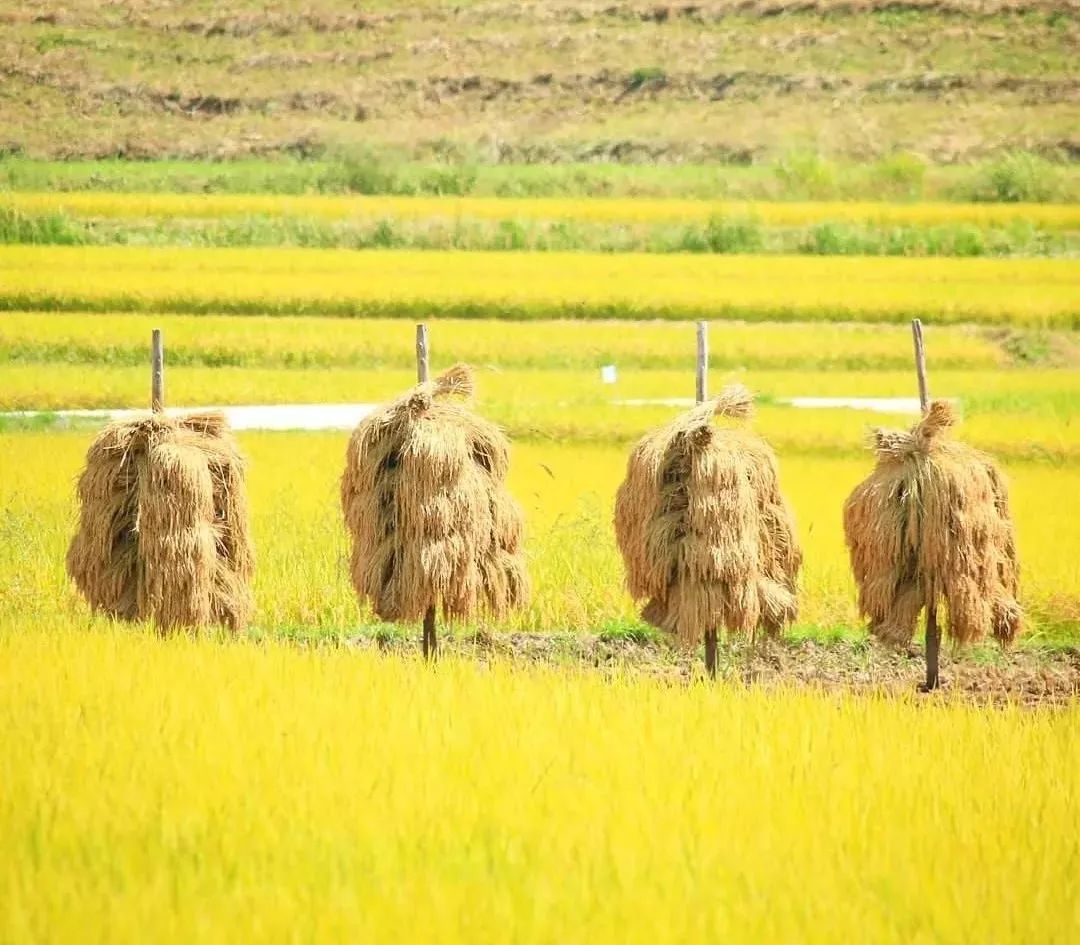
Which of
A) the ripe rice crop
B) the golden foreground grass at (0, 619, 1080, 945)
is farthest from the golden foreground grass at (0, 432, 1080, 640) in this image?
the ripe rice crop

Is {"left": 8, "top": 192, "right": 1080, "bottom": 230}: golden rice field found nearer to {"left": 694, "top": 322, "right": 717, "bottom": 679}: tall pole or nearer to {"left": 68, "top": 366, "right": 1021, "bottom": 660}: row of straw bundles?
{"left": 68, "top": 366, "right": 1021, "bottom": 660}: row of straw bundles

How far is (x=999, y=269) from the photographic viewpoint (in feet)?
106

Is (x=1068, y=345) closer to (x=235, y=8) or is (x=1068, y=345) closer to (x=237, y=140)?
(x=237, y=140)

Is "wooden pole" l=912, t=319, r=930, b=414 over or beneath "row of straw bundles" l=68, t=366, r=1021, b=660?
over

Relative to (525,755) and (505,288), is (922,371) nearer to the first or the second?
(525,755)

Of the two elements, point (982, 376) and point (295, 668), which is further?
point (982, 376)

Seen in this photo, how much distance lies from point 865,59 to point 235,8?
23.1 metres

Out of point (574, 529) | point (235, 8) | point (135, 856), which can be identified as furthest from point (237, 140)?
point (135, 856)

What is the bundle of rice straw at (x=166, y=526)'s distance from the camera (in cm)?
1071

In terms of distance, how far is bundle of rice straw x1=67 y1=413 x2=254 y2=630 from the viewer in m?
10.7

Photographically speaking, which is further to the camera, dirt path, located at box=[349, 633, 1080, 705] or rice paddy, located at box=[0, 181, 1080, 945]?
dirt path, located at box=[349, 633, 1080, 705]

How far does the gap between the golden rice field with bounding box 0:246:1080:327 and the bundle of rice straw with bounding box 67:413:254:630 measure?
17.2 meters

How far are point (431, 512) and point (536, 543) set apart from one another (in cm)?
372

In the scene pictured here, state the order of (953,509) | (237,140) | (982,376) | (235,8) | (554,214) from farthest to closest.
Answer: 1. (235,8)
2. (237,140)
3. (554,214)
4. (982,376)
5. (953,509)
